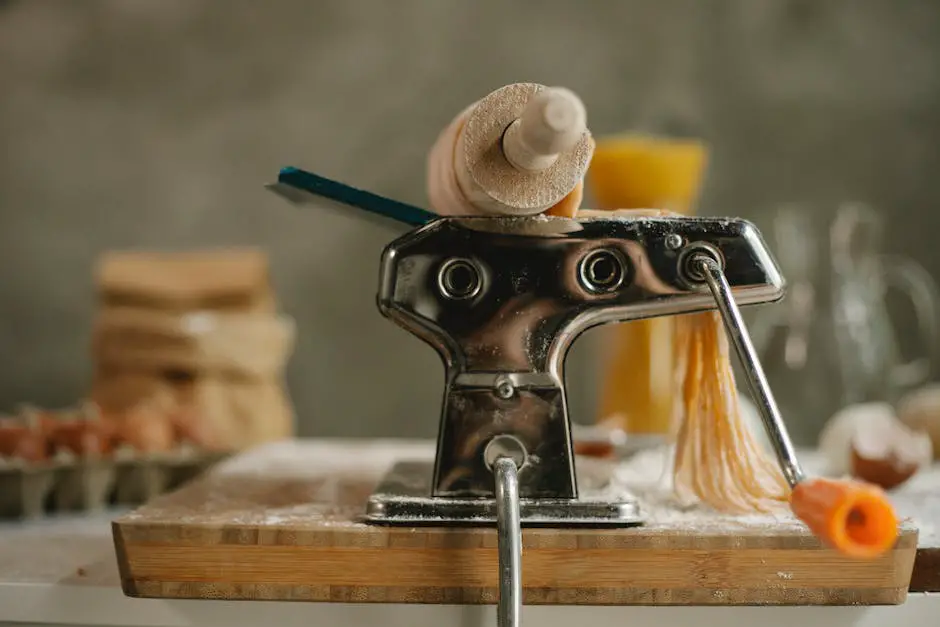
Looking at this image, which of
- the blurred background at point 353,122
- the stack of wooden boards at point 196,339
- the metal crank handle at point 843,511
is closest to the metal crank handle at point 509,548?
the metal crank handle at point 843,511

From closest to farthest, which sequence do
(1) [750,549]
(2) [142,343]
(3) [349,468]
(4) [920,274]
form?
1. (1) [750,549]
2. (3) [349,468]
3. (2) [142,343]
4. (4) [920,274]

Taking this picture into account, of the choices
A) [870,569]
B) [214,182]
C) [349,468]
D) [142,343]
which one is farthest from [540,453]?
[214,182]

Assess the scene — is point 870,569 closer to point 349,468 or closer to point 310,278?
point 349,468

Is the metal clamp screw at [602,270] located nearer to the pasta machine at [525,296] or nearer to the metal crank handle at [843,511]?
the pasta machine at [525,296]

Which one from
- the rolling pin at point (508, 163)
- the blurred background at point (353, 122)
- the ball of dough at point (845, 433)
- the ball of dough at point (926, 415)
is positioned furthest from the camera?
the blurred background at point (353, 122)

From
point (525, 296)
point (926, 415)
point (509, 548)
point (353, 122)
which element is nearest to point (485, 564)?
point (509, 548)

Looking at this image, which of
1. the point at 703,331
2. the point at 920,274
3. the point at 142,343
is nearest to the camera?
the point at 703,331
